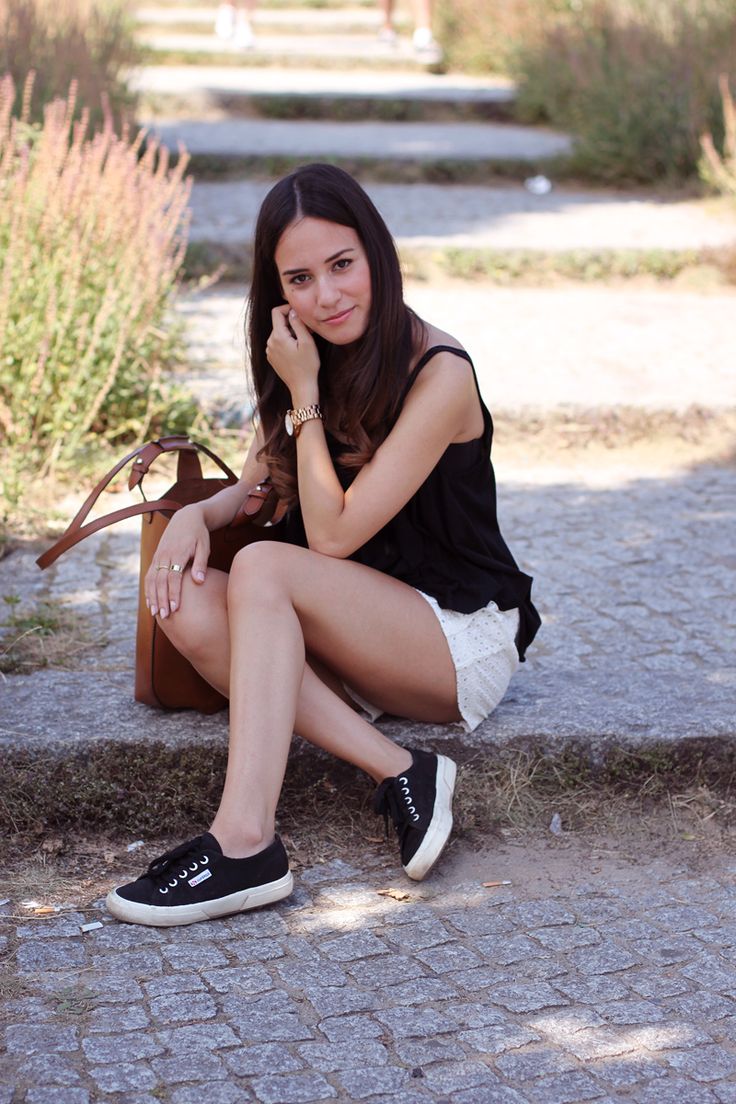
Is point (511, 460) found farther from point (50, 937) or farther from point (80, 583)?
point (50, 937)

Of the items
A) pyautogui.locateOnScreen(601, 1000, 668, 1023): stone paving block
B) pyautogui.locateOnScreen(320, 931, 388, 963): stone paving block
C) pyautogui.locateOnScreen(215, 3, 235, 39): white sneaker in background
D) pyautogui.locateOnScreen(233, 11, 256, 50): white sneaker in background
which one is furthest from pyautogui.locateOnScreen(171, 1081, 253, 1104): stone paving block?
pyautogui.locateOnScreen(215, 3, 235, 39): white sneaker in background

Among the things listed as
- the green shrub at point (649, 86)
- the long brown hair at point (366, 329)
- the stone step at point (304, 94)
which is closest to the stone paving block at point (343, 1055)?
the long brown hair at point (366, 329)

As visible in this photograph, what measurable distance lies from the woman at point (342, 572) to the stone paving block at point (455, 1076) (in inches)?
23.2

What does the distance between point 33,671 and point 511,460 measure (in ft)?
8.16

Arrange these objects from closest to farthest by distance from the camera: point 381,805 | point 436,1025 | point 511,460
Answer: point 436,1025 < point 381,805 < point 511,460

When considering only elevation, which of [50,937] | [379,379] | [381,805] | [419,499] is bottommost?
[50,937]

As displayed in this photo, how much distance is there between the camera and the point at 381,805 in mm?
2893

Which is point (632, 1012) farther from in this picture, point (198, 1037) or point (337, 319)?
point (337, 319)

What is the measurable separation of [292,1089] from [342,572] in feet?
3.66

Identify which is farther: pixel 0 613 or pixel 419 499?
pixel 0 613

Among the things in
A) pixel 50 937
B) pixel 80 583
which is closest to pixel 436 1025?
pixel 50 937

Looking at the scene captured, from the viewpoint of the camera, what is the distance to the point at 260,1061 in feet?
7.45

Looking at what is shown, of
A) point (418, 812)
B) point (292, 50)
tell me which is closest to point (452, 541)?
point (418, 812)

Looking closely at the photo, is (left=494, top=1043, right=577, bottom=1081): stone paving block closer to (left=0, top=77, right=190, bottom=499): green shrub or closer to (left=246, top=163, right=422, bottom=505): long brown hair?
(left=246, top=163, right=422, bottom=505): long brown hair
